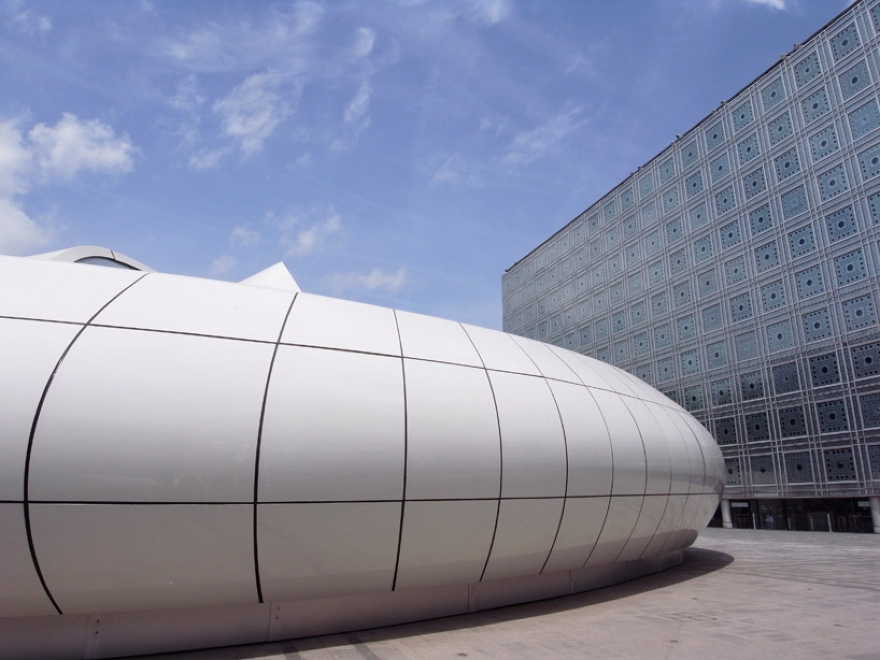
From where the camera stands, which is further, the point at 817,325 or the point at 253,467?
the point at 817,325

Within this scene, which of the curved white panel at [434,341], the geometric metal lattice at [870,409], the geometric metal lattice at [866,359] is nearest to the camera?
the curved white panel at [434,341]

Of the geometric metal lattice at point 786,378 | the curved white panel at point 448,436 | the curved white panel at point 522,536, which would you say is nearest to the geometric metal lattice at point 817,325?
the geometric metal lattice at point 786,378

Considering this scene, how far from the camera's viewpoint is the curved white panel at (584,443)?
34.6 feet

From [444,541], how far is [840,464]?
37.1 meters

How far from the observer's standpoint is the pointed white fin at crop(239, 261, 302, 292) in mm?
14491

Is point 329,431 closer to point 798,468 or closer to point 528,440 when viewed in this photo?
point 528,440

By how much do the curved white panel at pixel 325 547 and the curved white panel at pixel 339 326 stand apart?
8.38 ft

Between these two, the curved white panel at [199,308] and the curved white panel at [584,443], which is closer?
the curved white panel at [199,308]

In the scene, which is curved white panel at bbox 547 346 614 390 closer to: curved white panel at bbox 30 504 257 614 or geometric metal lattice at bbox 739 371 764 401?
curved white panel at bbox 30 504 257 614

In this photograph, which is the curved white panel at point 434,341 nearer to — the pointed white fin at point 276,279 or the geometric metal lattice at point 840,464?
the pointed white fin at point 276,279

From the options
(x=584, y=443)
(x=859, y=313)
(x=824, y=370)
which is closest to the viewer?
(x=584, y=443)

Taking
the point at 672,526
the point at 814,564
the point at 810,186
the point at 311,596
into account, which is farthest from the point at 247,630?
the point at 810,186

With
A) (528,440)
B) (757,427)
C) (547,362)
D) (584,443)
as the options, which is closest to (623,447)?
(584,443)

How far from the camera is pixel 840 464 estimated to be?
35.6 metres
